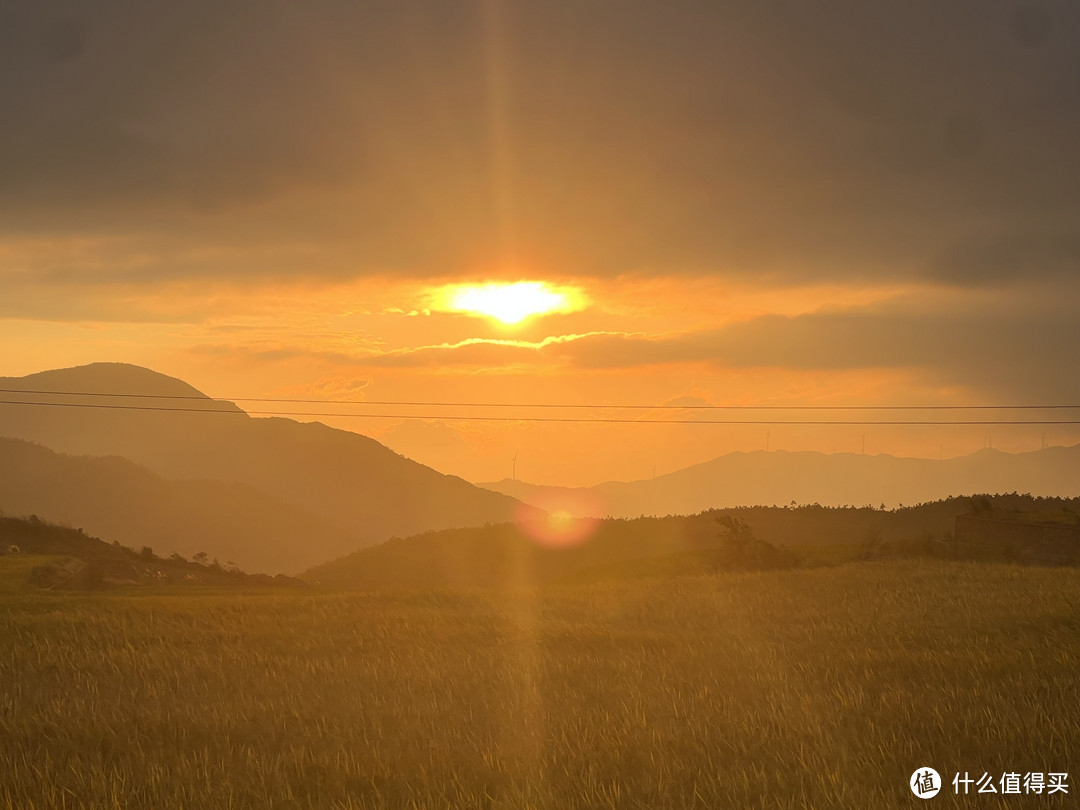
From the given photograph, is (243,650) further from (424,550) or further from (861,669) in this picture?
(424,550)

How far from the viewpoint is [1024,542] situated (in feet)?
157

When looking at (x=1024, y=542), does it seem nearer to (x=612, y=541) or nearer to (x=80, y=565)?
(x=612, y=541)

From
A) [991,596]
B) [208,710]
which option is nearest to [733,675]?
[208,710]

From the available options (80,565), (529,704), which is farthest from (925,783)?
(80,565)

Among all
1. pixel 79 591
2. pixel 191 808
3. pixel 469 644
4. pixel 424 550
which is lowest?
pixel 191 808

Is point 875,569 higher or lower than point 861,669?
higher

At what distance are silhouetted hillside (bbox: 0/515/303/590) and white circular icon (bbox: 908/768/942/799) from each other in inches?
1215

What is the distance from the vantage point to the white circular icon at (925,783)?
33.3 ft

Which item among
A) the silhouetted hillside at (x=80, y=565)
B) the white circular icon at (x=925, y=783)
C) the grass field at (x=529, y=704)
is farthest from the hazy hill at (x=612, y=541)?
the white circular icon at (x=925, y=783)

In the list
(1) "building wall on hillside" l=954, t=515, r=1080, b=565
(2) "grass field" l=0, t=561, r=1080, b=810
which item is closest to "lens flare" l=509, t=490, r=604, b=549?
(1) "building wall on hillside" l=954, t=515, r=1080, b=565

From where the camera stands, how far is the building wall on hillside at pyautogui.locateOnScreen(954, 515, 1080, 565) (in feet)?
152

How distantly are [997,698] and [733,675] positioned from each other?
4789 millimetres

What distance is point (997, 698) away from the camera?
14.4 metres

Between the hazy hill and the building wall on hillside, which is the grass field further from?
the hazy hill
